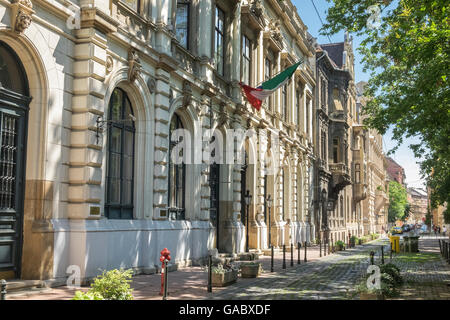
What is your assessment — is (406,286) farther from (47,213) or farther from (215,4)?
(215,4)

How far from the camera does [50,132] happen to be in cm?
1258

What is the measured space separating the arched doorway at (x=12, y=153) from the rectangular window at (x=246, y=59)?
1583 cm

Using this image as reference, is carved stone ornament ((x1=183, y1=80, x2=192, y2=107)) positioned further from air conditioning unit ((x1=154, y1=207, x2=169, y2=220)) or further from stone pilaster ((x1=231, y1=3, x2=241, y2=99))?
stone pilaster ((x1=231, y1=3, x2=241, y2=99))

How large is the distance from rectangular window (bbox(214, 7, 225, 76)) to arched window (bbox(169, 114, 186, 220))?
5.06m

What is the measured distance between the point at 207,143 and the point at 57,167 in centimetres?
904

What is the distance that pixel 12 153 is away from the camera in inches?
468

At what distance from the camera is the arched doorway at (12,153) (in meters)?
11.6

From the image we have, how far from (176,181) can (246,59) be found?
35.6 ft

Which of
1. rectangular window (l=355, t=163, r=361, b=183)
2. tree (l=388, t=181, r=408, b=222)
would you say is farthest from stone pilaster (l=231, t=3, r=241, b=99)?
tree (l=388, t=181, r=408, b=222)

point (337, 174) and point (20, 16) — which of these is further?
point (337, 174)

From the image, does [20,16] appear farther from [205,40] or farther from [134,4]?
[205,40]

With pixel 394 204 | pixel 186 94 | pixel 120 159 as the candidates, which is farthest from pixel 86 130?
pixel 394 204

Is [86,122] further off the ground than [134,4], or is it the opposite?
[134,4]

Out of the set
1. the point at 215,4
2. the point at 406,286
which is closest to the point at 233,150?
the point at 215,4
